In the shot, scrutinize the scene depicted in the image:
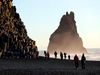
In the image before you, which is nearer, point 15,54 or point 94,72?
point 94,72

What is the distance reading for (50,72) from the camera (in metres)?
50.2

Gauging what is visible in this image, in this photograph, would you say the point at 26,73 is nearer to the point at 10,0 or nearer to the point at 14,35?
the point at 14,35

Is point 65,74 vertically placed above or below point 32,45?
below

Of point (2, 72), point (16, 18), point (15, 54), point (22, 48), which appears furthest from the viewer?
point (16, 18)

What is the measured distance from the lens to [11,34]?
104 metres

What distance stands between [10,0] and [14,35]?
14967mm

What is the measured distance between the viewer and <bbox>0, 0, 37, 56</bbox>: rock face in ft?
315

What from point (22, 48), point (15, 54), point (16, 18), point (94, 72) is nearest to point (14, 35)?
point (22, 48)

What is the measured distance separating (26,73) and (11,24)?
206 ft

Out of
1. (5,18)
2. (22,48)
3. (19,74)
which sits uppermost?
(5,18)

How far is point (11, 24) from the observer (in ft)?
363

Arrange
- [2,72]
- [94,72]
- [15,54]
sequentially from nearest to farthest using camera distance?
[2,72], [94,72], [15,54]

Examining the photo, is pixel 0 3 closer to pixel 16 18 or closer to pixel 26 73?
pixel 16 18

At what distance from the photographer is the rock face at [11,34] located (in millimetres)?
95875
